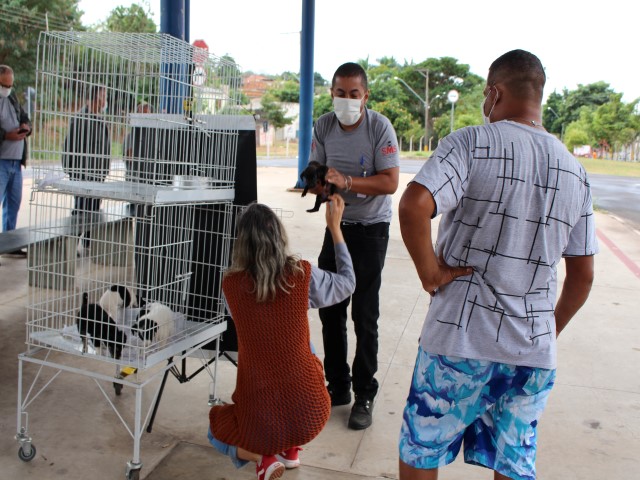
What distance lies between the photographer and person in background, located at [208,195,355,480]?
8.15 feet

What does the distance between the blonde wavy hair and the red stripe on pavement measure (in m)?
6.43

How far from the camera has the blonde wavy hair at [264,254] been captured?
245cm

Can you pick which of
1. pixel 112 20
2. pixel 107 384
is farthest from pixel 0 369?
pixel 112 20

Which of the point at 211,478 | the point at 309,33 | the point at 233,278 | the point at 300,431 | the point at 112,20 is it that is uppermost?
the point at 112,20

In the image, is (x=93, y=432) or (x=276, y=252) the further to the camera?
(x=93, y=432)

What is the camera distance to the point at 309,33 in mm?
13250

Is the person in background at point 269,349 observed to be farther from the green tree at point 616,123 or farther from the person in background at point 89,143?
the green tree at point 616,123

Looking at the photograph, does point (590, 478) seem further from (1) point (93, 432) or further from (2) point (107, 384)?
(2) point (107, 384)

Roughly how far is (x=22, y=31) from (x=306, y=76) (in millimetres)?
27065

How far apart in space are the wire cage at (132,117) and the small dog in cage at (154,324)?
0.53 meters

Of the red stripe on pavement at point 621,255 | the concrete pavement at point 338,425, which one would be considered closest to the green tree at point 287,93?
the red stripe on pavement at point 621,255

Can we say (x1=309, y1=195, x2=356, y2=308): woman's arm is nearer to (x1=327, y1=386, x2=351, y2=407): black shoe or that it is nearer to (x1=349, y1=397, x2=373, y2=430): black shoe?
(x1=349, y1=397, x2=373, y2=430): black shoe

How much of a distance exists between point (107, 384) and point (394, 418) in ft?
5.83

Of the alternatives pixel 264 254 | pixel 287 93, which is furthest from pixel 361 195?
pixel 287 93
